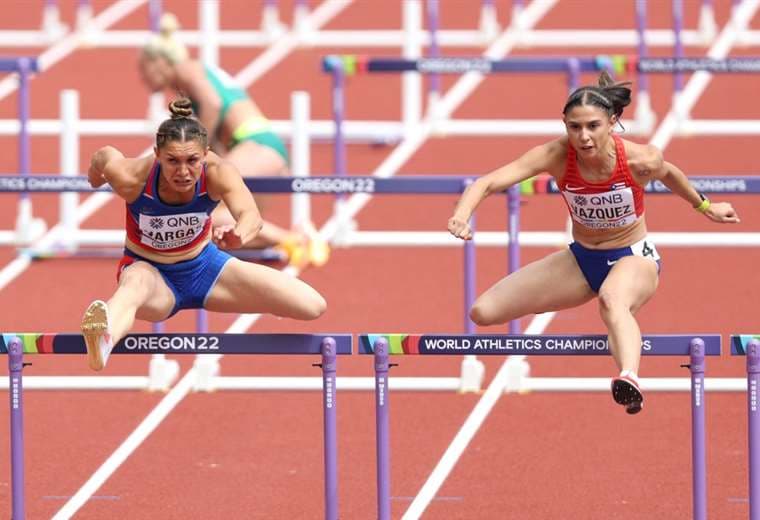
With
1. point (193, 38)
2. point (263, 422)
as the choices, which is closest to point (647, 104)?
point (193, 38)

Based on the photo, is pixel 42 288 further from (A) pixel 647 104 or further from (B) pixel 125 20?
(B) pixel 125 20

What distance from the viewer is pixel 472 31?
18047mm

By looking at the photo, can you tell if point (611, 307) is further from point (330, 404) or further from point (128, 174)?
point (128, 174)

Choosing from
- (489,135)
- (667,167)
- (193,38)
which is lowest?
(667,167)

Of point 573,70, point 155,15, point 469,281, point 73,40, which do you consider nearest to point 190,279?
point 469,281

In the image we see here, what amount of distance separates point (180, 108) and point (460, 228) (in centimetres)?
132

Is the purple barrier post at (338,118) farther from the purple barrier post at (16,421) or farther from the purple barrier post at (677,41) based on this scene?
the purple barrier post at (16,421)

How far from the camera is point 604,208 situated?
8.32 meters

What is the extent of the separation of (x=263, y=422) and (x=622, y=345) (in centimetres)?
292

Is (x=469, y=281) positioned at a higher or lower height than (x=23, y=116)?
lower

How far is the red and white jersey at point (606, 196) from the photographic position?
8242 millimetres

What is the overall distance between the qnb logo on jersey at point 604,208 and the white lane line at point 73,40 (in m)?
9.26

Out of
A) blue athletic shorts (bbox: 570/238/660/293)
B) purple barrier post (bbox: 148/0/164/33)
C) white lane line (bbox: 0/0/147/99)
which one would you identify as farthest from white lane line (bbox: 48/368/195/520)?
white lane line (bbox: 0/0/147/99)

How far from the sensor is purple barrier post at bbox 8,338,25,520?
7.79 m
